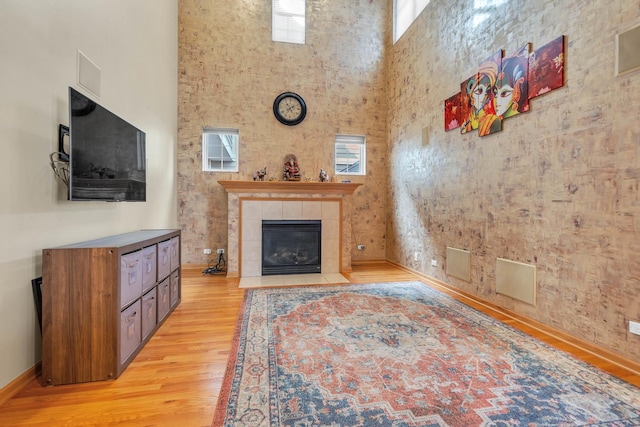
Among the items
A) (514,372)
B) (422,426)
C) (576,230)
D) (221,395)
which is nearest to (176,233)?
(221,395)

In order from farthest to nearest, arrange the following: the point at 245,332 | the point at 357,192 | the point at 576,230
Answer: the point at 357,192
the point at 245,332
the point at 576,230

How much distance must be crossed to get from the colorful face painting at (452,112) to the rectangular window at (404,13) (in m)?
1.78

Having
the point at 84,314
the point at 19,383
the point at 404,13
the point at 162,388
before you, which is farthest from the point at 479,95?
the point at 19,383

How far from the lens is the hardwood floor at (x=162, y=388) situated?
144cm

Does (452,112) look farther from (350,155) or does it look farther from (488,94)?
(350,155)

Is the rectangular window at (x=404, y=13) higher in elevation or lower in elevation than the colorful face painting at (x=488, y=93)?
higher

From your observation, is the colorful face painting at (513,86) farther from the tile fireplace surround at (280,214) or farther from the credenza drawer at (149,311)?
the credenza drawer at (149,311)

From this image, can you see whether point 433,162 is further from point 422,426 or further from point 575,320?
point 422,426

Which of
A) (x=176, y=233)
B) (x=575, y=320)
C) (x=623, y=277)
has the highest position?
(x=176, y=233)

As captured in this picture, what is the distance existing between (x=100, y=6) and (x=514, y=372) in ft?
14.3

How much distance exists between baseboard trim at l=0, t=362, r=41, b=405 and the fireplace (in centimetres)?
283

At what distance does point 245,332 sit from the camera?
96.3 inches

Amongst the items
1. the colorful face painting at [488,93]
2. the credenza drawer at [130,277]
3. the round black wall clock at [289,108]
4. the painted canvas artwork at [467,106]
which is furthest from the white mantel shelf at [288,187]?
the credenza drawer at [130,277]

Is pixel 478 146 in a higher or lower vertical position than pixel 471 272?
higher
